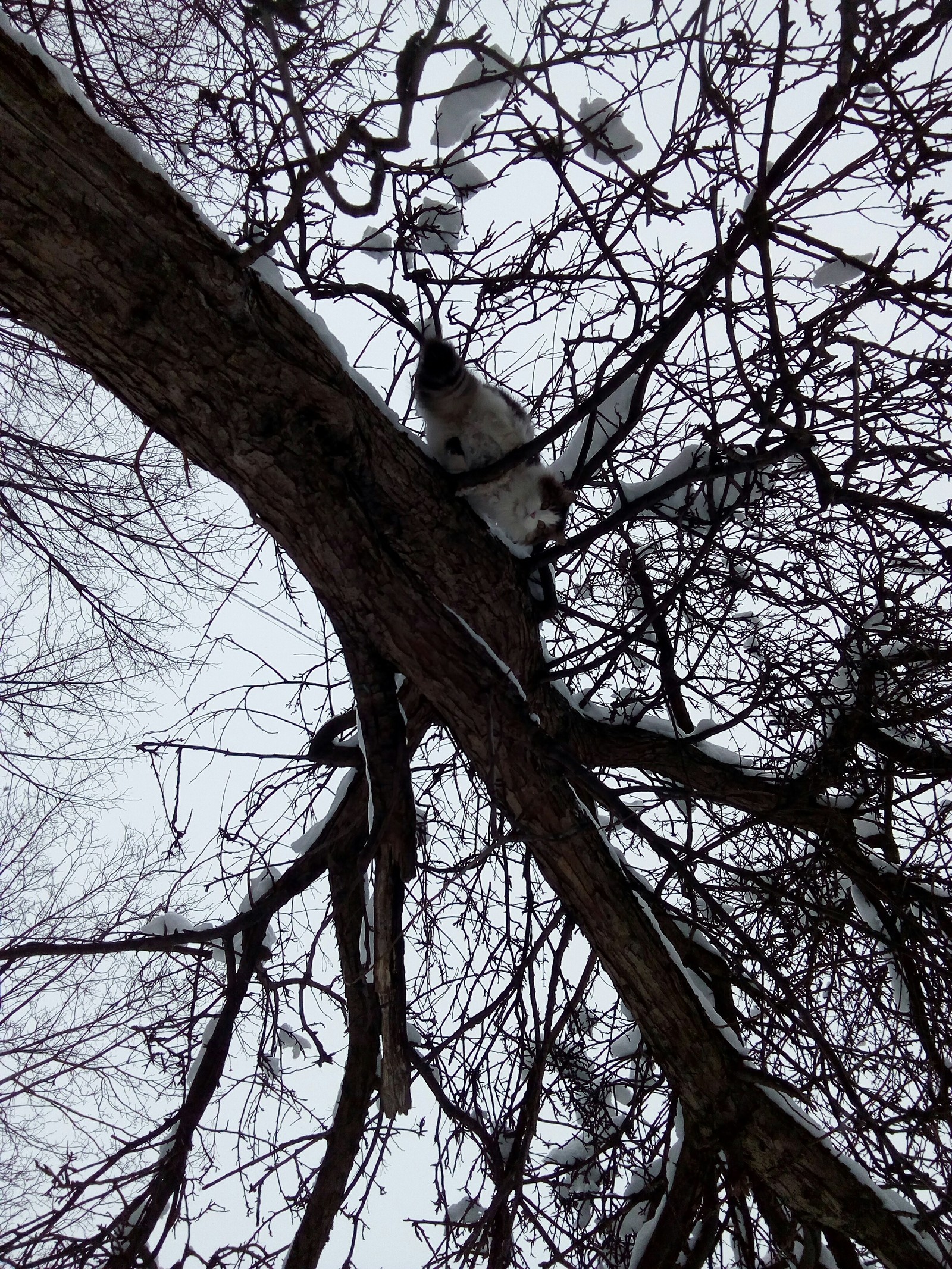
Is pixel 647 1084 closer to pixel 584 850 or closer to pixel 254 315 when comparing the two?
pixel 584 850

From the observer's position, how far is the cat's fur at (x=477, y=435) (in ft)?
8.20

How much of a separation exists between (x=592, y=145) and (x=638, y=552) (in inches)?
55.0

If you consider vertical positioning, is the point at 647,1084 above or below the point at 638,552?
below

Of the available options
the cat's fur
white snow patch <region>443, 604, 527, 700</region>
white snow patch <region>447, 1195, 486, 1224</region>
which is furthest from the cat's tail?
white snow patch <region>447, 1195, 486, 1224</region>

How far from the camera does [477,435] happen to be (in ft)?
8.34

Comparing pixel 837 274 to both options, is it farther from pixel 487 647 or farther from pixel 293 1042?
pixel 293 1042

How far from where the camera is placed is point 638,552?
3.03m

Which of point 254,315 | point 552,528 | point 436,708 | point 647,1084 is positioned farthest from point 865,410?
point 647,1084

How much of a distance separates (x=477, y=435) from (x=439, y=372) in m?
0.23

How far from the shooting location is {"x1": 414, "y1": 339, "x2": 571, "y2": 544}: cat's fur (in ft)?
8.20

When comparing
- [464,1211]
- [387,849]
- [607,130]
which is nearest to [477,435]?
[607,130]

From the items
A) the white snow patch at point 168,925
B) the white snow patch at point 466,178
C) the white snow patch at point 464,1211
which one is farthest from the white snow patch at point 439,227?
the white snow patch at point 464,1211

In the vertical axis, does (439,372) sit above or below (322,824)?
above

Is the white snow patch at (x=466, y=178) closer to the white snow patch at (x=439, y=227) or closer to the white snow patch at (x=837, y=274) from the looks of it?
the white snow patch at (x=439, y=227)
